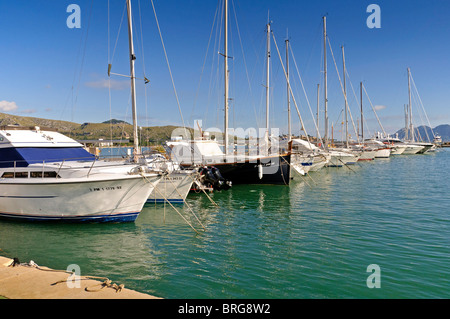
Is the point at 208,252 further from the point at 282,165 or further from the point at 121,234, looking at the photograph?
the point at 282,165

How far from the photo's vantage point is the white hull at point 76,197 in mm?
11891

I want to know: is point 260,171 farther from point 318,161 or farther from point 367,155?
point 367,155

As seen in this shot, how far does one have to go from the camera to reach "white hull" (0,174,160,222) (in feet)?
39.0

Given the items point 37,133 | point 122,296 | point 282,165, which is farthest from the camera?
point 282,165

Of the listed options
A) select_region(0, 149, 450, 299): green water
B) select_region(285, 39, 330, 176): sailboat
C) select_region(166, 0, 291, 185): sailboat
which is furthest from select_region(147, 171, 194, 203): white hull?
select_region(285, 39, 330, 176): sailboat

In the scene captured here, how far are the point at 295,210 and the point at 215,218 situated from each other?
14.9ft

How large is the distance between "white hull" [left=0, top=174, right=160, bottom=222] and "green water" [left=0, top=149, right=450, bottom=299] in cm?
46

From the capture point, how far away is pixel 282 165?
2527 centimetres

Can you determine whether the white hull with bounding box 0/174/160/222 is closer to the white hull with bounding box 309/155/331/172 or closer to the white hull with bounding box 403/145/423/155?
the white hull with bounding box 309/155/331/172

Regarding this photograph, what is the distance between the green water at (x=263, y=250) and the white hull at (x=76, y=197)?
1.51 ft

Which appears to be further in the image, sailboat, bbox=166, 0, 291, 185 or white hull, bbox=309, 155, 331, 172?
white hull, bbox=309, 155, 331, 172

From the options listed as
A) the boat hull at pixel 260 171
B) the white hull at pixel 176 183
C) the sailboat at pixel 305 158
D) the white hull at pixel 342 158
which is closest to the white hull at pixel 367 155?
the white hull at pixel 342 158

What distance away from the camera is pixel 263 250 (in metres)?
9.73

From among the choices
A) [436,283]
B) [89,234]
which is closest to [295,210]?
[436,283]
